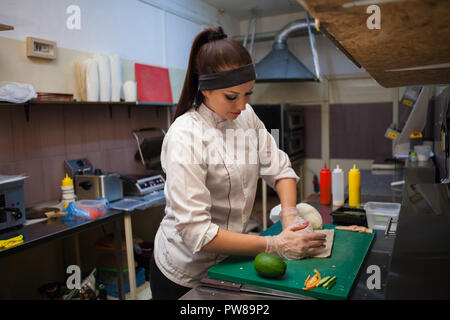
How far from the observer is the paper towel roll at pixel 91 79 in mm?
2877

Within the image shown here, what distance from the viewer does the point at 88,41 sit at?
3148mm

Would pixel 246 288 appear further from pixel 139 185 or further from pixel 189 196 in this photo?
pixel 139 185

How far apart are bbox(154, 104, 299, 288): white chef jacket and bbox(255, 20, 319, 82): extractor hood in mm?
3212

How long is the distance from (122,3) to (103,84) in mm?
1002

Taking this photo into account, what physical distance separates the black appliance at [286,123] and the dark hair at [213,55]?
9.62 ft

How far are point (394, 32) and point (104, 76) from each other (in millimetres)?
2634

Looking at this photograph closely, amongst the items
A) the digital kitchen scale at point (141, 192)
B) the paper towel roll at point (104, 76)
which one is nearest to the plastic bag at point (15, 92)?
the paper towel roll at point (104, 76)

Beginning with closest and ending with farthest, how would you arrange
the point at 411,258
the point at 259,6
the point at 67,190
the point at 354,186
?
the point at 411,258 < the point at 354,186 < the point at 67,190 < the point at 259,6

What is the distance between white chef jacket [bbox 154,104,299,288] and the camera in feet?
3.76

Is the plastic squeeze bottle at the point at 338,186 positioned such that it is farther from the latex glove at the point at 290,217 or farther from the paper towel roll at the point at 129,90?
the paper towel roll at the point at 129,90

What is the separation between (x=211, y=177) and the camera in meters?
1.29

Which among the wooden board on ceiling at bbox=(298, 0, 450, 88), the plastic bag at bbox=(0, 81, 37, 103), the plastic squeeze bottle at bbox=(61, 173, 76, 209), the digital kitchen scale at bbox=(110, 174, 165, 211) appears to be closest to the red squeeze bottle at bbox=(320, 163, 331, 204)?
the wooden board on ceiling at bbox=(298, 0, 450, 88)

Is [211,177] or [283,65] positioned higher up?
[283,65]

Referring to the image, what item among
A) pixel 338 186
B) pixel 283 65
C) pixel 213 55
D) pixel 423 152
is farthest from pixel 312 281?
pixel 283 65
